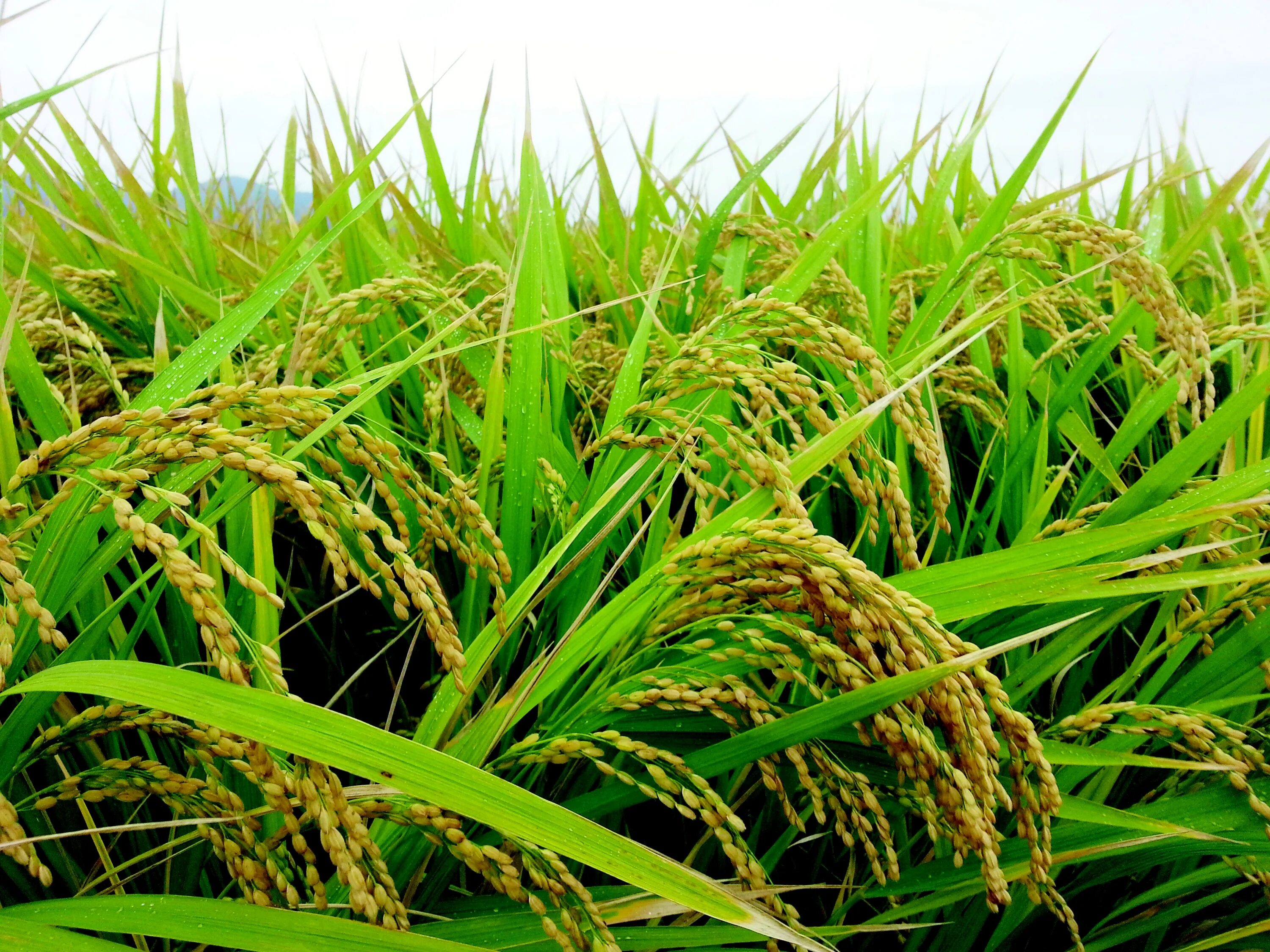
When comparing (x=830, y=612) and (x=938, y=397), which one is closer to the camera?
(x=830, y=612)

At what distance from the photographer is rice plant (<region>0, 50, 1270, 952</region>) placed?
822 mm

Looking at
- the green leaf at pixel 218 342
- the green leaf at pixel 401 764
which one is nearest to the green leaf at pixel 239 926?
the green leaf at pixel 401 764

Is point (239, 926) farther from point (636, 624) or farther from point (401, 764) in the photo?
point (636, 624)

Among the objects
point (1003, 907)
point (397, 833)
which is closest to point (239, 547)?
point (397, 833)

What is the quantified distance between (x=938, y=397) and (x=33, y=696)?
1.80m

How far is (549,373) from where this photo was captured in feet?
5.54

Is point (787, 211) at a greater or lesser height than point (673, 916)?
greater

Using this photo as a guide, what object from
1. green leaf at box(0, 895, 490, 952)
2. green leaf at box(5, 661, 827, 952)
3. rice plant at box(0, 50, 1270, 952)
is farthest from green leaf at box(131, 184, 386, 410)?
green leaf at box(0, 895, 490, 952)

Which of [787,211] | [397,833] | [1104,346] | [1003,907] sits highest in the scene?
[787,211]

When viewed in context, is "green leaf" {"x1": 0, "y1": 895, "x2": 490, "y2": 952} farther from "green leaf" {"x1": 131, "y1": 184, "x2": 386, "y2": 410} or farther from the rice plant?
"green leaf" {"x1": 131, "y1": 184, "x2": 386, "y2": 410}

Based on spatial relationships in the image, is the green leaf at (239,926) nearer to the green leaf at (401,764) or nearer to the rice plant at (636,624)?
the rice plant at (636,624)

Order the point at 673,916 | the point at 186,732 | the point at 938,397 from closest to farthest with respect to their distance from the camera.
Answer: the point at 186,732 < the point at 673,916 < the point at 938,397

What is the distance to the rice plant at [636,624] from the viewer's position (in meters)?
0.82

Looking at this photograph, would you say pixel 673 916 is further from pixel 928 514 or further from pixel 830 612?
pixel 928 514
